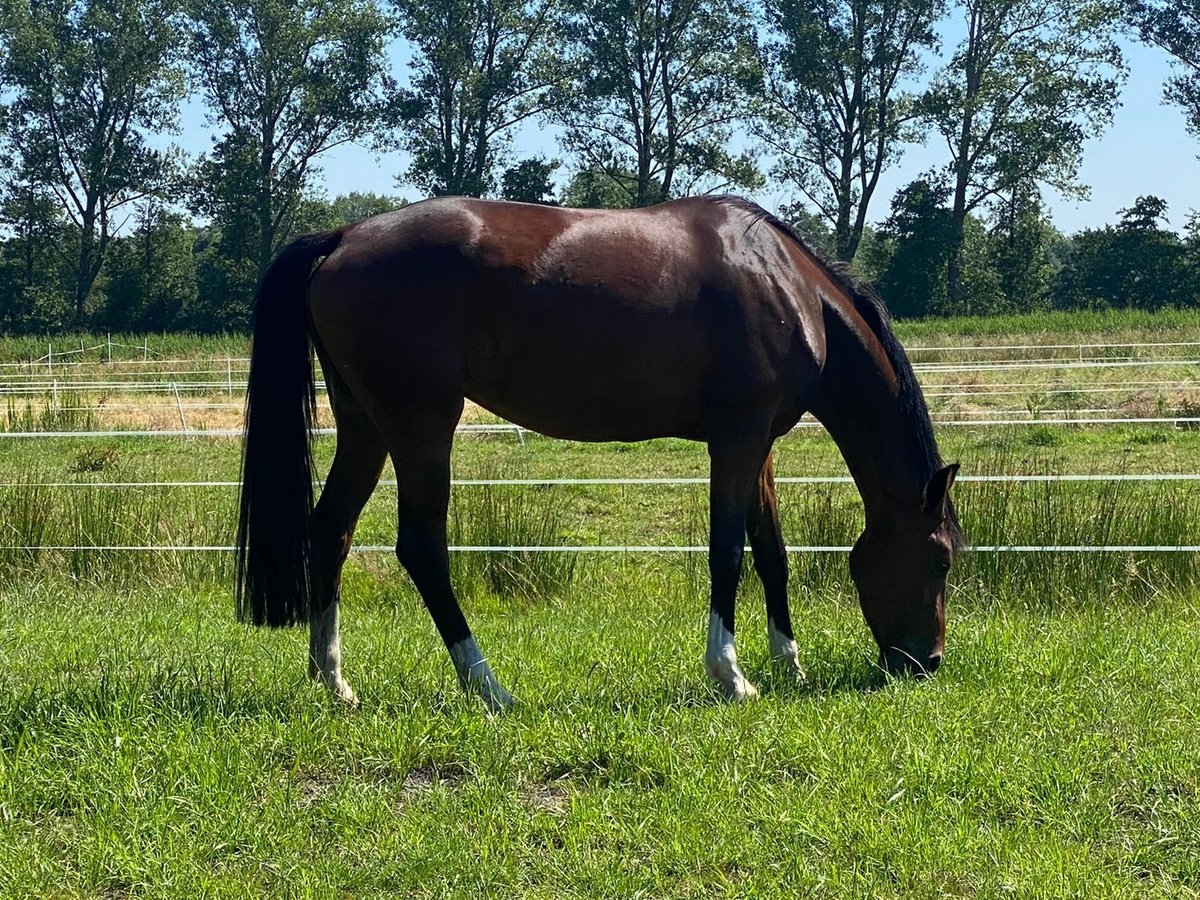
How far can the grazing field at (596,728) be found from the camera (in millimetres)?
3012

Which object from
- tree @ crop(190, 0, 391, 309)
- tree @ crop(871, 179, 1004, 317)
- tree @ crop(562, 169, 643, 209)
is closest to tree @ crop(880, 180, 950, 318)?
tree @ crop(871, 179, 1004, 317)

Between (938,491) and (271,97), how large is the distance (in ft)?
162

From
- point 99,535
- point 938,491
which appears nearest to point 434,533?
point 938,491

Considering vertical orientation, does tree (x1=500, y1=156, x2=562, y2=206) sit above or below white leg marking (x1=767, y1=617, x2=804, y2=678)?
above

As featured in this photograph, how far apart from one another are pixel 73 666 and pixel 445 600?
1758mm

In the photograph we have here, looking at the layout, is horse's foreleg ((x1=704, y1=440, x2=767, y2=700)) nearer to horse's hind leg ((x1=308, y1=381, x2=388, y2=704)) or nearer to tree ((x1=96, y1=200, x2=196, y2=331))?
horse's hind leg ((x1=308, y1=381, x2=388, y2=704))

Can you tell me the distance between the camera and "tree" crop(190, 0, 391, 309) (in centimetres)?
4878

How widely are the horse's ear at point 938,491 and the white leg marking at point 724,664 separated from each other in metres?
1.07

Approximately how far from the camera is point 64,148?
50.1 m

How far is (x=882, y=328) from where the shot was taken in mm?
5156

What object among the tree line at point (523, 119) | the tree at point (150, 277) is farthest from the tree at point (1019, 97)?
the tree at point (150, 277)

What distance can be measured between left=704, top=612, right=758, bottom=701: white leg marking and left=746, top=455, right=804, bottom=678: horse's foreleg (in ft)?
1.61

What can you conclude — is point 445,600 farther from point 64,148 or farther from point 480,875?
point 64,148

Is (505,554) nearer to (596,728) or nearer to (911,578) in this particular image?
(911,578)
